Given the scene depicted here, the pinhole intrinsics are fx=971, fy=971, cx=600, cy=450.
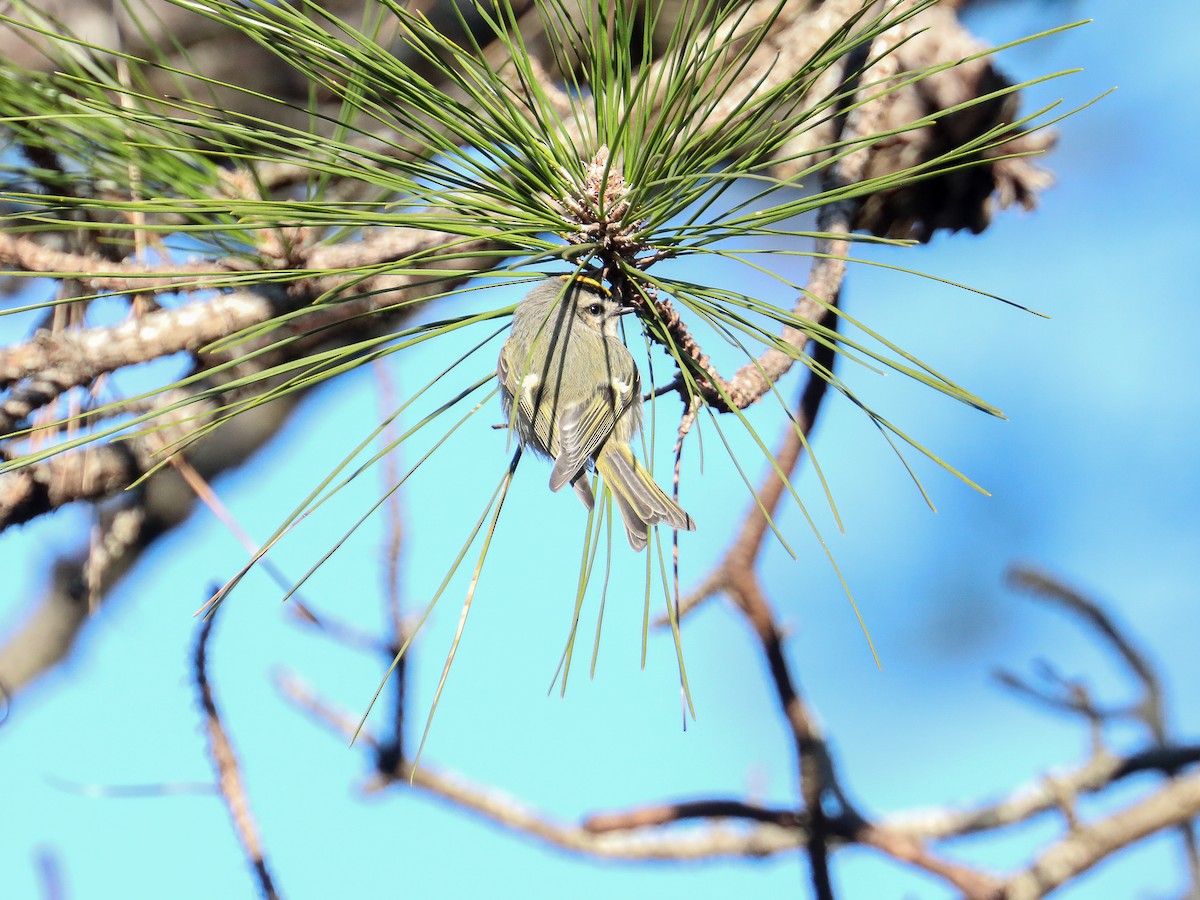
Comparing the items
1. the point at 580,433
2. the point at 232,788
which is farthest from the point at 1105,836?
the point at 232,788

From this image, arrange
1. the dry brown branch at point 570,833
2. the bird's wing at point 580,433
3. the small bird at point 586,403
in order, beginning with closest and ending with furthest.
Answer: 1. the small bird at point 586,403
2. the bird's wing at point 580,433
3. the dry brown branch at point 570,833

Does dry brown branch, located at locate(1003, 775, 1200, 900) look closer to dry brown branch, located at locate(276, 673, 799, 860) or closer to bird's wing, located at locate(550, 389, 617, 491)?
dry brown branch, located at locate(276, 673, 799, 860)

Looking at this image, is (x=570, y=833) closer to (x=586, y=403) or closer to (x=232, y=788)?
(x=232, y=788)

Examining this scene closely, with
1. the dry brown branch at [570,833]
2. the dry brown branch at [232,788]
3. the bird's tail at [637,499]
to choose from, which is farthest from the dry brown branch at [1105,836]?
the dry brown branch at [232,788]

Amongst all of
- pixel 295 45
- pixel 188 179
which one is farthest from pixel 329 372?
pixel 188 179

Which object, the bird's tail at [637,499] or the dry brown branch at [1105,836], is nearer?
the bird's tail at [637,499]

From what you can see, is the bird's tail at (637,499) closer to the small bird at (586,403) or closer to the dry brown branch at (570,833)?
the small bird at (586,403)

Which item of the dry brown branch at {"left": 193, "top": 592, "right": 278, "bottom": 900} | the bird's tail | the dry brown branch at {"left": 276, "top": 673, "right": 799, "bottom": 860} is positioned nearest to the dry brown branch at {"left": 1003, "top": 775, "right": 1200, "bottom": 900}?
the dry brown branch at {"left": 276, "top": 673, "right": 799, "bottom": 860}
